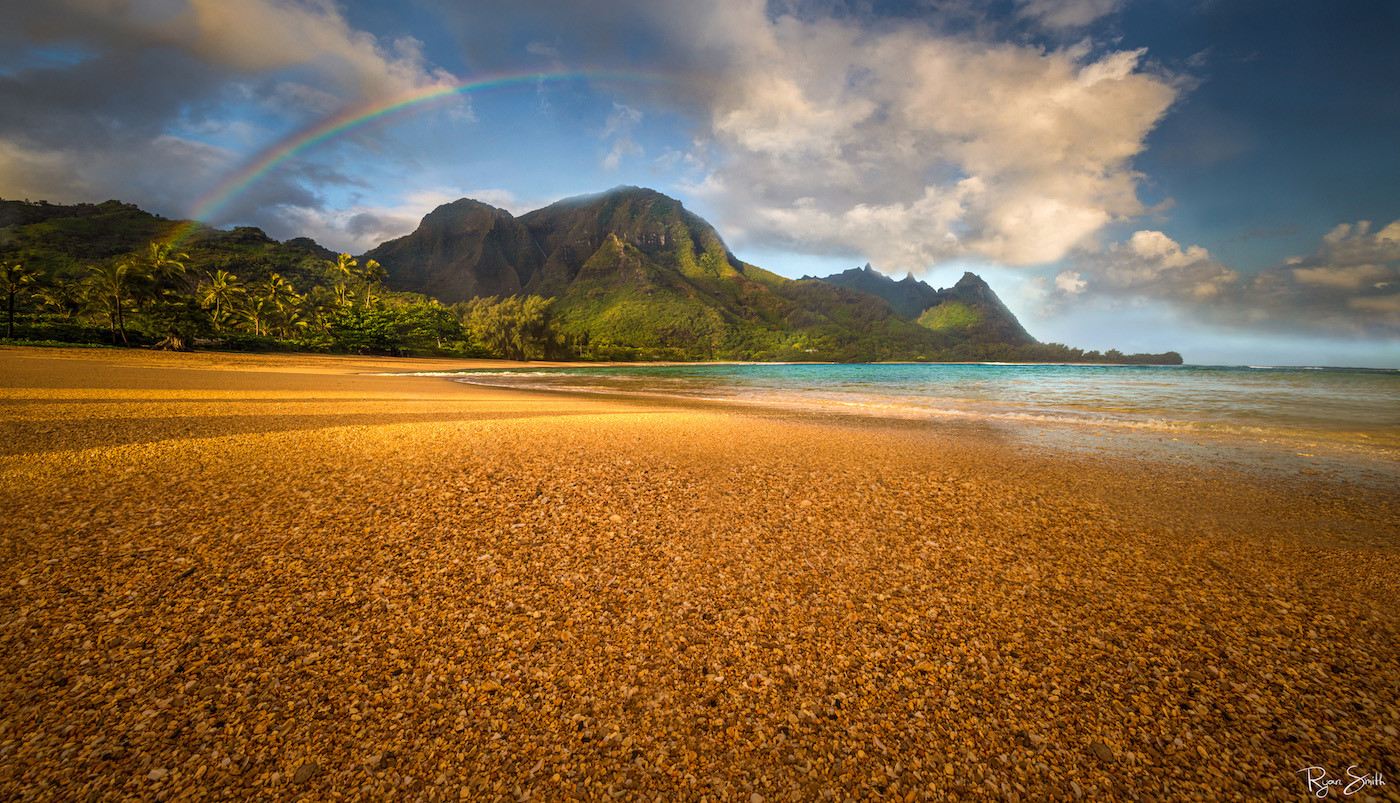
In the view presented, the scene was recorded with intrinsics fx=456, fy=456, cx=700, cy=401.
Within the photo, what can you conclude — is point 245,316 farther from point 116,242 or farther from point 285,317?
point 116,242

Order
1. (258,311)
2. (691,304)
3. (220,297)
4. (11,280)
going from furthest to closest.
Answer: (691,304) → (258,311) → (220,297) → (11,280)

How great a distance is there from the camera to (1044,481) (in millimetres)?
6613

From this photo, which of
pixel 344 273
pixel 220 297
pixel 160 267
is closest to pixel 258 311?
pixel 220 297

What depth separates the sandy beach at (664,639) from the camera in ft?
6.37

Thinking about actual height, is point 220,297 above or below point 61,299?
above

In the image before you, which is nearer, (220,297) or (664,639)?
(664,639)

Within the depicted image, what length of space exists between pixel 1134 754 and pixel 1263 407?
25861 millimetres

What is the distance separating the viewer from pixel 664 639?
279 cm

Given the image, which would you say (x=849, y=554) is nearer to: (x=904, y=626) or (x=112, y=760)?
(x=904, y=626)

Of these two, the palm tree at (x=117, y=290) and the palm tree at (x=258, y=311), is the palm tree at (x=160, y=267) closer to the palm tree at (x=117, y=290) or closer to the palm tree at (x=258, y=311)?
the palm tree at (x=117, y=290)
